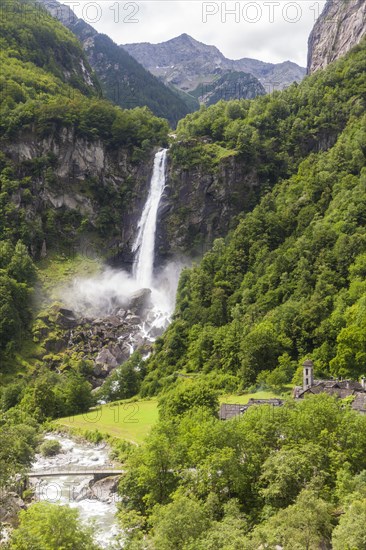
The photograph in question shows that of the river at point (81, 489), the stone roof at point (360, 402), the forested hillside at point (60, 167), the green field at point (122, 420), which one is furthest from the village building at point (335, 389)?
the forested hillside at point (60, 167)

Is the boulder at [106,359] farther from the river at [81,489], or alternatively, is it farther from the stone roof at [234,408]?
the stone roof at [234,408]

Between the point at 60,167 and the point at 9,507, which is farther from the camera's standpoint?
the point at 60,167

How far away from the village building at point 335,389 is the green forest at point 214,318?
95cm

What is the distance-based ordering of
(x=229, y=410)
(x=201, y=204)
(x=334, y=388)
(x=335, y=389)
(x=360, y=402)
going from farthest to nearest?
(x=201, y=204) < (x=229, y=410) < (x=334, y=388) < (x=335, y=389) < (x=360, y=402)

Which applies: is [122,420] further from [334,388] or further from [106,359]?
[106,359]

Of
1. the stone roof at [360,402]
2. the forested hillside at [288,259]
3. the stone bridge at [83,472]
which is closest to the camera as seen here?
the stone roof at [360,402]

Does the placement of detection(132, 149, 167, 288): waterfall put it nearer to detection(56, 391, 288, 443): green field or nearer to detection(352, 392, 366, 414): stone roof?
detection(56, 391, 288, 443): green field

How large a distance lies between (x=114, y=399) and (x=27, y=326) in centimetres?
2383

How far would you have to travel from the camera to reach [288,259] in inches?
3007

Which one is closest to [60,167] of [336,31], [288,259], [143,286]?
[143,286]

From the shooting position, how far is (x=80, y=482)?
1639 inches

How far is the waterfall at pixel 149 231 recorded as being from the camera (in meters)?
103

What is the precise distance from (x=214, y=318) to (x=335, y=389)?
35.2m

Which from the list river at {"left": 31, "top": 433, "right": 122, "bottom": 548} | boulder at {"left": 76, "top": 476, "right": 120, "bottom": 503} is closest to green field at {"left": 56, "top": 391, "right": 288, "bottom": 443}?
river at {"left": 31, "top": 433, "right": 122, "bottom": 548}
